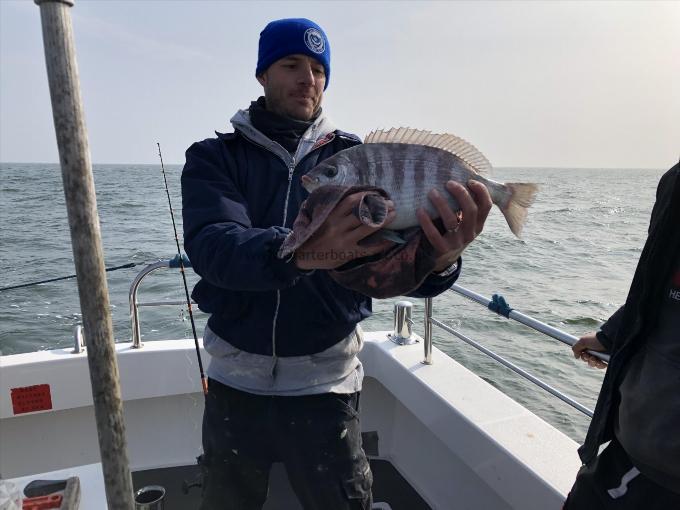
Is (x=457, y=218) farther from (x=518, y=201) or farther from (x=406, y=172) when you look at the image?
(x=518, y=201)

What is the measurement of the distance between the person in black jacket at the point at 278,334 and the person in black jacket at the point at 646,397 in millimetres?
610

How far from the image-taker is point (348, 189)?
1.60 metres

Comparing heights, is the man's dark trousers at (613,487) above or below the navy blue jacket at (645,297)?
below

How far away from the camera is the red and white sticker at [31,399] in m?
3.22

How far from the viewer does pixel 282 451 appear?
2020 mm

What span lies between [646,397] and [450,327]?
2011 millimetres

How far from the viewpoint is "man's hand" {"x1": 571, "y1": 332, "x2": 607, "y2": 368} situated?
2.11 metres

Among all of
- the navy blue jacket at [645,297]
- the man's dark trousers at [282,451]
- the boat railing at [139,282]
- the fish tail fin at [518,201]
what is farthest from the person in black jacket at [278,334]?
the boat railing at [139,282]

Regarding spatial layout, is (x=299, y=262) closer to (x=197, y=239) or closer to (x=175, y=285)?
(x=197, y=239)

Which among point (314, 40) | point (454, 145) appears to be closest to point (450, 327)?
point (454, 145)

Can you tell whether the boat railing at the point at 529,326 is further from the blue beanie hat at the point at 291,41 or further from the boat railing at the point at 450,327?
the blue beanie hat at the point at 291,41

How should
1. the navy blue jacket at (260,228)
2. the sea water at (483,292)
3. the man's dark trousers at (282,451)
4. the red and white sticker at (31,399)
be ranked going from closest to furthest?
→ the navy blue jacket at (260,228), the man's dark trousers at (282,451), the red and white sticker at (31,399), the sea water at (483,292)

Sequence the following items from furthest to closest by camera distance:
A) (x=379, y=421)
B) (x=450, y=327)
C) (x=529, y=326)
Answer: (x=379, y=421) < (x=450, y=327) < (x=529, y=326)

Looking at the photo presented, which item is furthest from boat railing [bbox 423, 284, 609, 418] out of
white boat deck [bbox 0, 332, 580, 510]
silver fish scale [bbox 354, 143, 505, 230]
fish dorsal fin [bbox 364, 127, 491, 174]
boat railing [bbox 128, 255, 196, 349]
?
boat railing [bbox 128, 255, 196, 349]
